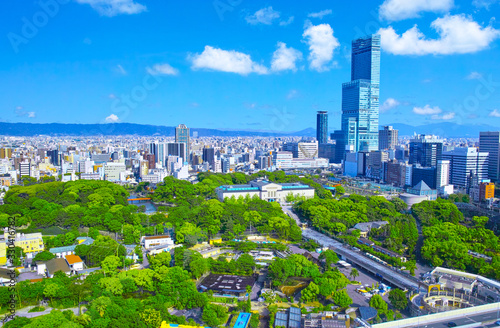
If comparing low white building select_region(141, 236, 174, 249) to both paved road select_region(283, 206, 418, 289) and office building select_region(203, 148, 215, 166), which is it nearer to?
paved road select_region(283, 206, 418, 289)

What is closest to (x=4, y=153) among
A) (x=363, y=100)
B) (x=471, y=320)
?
(x=363, y=100)

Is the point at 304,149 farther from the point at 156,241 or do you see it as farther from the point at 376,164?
the point at 156,241

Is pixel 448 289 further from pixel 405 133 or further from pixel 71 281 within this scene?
pixel 405 133

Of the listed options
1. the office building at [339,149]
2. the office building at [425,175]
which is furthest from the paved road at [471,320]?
the office building at [339,149]

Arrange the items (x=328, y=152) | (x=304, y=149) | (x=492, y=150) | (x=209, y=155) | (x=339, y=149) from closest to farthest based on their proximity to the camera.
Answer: (x=492, y=150)
(x=209, y=155)
(x=304, y=149)
(x=339, y=149)
(x=328, y=152)

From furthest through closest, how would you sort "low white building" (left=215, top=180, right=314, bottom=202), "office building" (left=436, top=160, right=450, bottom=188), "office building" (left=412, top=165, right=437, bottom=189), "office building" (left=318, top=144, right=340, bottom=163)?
1. "office building" (left=318, top=144, right=340, bottom=163)
2. "office building" (left=412, top=165, right=437, bottom=189)
3. "office building" (left=436, top=160, right=450, bottom=188)
4. "low white building" (left=215, top=180, right=314, bottom=202)

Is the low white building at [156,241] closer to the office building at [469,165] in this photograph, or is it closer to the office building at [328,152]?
the office building at [469,165]

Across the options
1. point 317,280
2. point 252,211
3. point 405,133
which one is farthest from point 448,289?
A: point 405,133

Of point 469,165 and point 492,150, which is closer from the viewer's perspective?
point 469,165

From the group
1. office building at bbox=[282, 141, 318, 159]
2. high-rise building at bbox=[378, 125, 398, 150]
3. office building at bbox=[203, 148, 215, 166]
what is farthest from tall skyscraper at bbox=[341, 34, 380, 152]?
office building at bbox=[203, 148, 215, 166]
